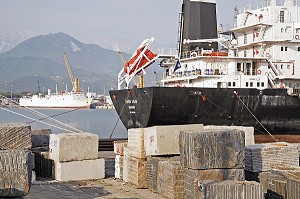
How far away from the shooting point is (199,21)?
30422mm

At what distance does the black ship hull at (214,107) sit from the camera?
23.8 meters

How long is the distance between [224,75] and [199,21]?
541cm

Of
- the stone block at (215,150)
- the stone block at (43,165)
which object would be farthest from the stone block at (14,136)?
the stone block at (215,150)

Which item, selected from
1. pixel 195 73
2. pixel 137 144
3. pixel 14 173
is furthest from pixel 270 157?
pixel 195 73

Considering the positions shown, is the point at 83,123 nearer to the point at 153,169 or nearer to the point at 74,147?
the point at 74,147

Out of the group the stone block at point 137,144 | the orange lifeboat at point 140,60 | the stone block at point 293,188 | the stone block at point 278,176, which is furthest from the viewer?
the orange lifeboat at point 140,60

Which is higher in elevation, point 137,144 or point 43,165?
point 137,144

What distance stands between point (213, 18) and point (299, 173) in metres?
21.4

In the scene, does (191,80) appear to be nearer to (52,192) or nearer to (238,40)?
(238,40)

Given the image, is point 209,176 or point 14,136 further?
point 14,136

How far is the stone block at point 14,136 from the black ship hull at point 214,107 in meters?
11.3

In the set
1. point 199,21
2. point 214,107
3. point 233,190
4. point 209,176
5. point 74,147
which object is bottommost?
point 233,190

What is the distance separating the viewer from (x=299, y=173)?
10.6 metres

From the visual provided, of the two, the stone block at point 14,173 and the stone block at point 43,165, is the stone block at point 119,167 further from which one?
the stone block at point 14,173
